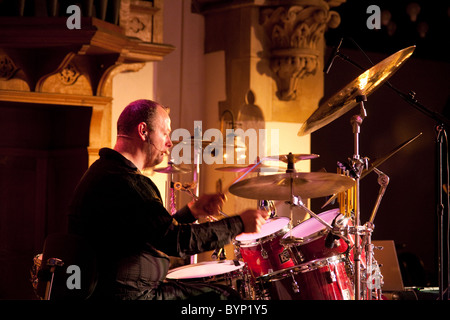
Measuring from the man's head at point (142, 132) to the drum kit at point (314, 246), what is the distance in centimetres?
49

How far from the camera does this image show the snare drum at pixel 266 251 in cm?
396

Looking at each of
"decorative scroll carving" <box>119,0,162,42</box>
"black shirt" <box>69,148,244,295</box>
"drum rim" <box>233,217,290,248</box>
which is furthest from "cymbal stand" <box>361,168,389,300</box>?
"decorative scroll carving" <box>119,0,162,42</box>

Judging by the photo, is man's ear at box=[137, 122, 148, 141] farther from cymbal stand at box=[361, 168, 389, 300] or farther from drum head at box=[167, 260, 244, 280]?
cymbal stand at box=[361, 168, 389, 300]

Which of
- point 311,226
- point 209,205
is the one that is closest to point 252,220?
point 209,205

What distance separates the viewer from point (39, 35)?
4805 mm

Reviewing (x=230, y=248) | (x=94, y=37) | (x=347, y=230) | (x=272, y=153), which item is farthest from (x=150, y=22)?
(x=347, y=230)

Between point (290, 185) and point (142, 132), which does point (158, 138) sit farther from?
point (290, 185)

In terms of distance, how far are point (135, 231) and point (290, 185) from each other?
901mm

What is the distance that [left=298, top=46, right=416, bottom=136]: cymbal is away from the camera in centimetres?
371

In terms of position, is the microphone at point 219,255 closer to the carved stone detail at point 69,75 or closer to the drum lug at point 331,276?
the drum lug at point 331,276

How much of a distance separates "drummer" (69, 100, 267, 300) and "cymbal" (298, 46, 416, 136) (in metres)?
1.02

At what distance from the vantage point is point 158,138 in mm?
3189

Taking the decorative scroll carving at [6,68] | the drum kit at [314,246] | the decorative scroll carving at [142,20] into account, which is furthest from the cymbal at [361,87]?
the decorative scroll carving at [6,68]
